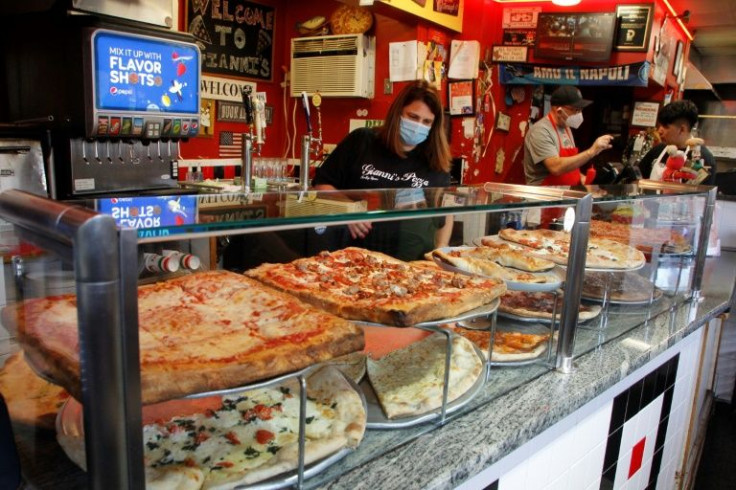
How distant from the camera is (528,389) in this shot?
5.29 feet

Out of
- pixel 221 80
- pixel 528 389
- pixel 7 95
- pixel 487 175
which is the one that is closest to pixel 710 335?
pixel 528 389

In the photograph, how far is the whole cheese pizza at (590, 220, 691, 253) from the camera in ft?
7.75

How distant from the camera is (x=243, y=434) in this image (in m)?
1.18

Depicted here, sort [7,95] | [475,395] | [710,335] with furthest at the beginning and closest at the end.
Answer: [7,95], [710,335], [475,395]

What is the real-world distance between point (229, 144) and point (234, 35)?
1093mm

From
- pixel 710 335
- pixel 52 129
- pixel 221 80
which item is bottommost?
pixel 710 335

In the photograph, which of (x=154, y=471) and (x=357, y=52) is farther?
(x=357, y=52)

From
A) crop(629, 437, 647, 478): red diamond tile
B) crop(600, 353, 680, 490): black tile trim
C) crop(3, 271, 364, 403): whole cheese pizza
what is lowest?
crop(629, 437, 647, 478): red diamond tile

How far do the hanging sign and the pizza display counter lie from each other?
4.21 m

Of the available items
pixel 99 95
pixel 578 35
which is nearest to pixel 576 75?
pixel 578 35

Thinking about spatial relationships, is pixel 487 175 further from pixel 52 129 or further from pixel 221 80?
pixel 52 129

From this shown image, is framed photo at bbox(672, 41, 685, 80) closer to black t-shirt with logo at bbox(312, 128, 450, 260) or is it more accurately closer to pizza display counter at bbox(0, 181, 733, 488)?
black t-shirt with logo at bbox(312, 128, 450, 260)

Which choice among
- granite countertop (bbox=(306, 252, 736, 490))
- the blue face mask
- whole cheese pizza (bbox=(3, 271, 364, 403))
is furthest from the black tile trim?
the blue face mask

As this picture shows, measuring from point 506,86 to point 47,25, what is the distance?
462 centimetres
